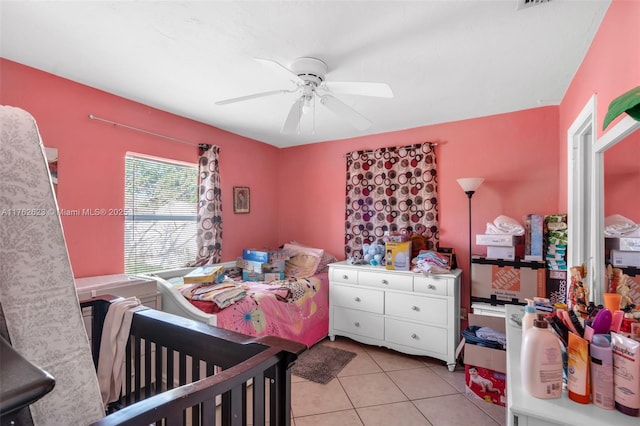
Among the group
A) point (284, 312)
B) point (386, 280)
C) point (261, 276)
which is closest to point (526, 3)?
point (386, 280)

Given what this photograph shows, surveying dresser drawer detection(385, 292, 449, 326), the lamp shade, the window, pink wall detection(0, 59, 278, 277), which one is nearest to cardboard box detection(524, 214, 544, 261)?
the lamp shade

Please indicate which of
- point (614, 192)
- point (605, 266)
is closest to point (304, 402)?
point (605, 266)

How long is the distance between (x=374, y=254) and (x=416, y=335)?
2.90 ft

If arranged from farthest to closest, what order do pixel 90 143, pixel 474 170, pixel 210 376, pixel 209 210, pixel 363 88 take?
1. pixel 209 210
2. pixel 474 170
3. pixel 90 143
4. pixel 363 88
5. pixel 210 376

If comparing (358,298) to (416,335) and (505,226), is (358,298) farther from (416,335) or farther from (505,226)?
(505,226)

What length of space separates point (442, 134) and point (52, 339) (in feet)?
11.1

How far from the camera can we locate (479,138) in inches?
118

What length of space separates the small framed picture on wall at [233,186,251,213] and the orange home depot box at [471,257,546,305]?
101 inches

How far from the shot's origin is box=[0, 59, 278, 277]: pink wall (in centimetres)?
206

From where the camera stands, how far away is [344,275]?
3180 millimetres

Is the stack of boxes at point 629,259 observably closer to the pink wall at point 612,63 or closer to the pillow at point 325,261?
the pink wall at point 612,63

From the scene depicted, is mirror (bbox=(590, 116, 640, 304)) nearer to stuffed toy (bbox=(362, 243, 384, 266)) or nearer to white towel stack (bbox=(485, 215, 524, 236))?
white towel stack (bbox=(485, 215, 524, 236))

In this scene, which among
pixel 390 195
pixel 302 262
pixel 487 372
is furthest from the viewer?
pixel 302 262

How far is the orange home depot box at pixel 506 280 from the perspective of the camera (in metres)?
2.40
